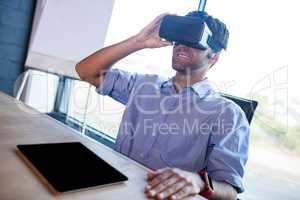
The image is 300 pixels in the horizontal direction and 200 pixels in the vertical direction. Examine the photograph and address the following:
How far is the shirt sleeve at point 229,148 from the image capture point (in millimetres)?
948

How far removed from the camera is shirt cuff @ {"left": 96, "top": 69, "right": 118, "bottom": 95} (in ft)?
4.68

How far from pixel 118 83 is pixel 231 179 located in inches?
30.5

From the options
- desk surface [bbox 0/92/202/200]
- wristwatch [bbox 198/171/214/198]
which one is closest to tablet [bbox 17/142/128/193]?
desk surface [bbox 0/92/202/200]

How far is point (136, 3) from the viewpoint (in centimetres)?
254

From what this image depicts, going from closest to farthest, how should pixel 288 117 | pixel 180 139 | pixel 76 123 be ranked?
1. pixel 180 139
2. pixel 288 117
3. pixel 76 123

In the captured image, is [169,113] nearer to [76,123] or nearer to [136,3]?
[136,3]

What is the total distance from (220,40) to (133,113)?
536 mm

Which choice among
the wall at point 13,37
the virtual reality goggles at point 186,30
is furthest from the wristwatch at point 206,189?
the wall at point 13,37

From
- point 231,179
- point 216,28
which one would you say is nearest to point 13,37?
point 216,28

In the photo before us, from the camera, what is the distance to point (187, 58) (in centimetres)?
127

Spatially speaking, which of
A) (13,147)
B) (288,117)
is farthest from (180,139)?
(288,117)

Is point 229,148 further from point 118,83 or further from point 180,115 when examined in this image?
point 118,83

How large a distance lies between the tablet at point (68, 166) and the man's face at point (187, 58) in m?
0.68

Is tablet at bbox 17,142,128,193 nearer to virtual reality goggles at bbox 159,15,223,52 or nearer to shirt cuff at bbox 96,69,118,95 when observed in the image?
virtual reality goggles at bbox 159,15,223,52
